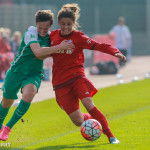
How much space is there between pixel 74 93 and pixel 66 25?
978 millimetres

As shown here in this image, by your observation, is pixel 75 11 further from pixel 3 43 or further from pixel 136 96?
pixel 3 43

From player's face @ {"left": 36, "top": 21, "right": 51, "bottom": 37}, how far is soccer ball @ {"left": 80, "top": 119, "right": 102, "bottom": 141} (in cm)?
141

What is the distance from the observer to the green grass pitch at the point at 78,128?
7.12m

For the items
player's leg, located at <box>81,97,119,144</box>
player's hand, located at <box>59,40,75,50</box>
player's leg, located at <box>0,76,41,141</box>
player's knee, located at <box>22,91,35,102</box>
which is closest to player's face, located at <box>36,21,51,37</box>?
player's hand, located at <box>59,40,75,50</box>

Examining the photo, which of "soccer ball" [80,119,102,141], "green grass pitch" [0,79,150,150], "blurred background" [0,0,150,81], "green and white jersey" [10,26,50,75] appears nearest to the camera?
"soccer ball" [80,119,102,141]

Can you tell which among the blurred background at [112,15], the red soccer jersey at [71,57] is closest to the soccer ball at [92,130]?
the red soccer jersey at [71,57]

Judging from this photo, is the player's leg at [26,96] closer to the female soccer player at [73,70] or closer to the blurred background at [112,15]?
the female soccer player at [73,70]

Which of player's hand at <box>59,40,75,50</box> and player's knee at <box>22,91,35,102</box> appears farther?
player's knee at <box>22,91,35,102</box>

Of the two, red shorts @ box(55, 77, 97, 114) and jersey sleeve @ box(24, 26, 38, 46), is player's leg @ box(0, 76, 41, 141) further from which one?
jersey sleeve @ box(24, 26, 38, 46)

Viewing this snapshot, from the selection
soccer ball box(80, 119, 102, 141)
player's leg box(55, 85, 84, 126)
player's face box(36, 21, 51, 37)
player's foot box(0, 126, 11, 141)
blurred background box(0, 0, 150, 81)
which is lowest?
blurred background box(0, 0, 150, 81)

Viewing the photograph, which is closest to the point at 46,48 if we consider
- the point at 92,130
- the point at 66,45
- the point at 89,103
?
the point at 66,45

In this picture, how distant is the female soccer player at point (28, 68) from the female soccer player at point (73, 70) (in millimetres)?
189

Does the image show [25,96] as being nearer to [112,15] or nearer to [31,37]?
[31,37]

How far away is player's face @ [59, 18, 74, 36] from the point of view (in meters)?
7.07
